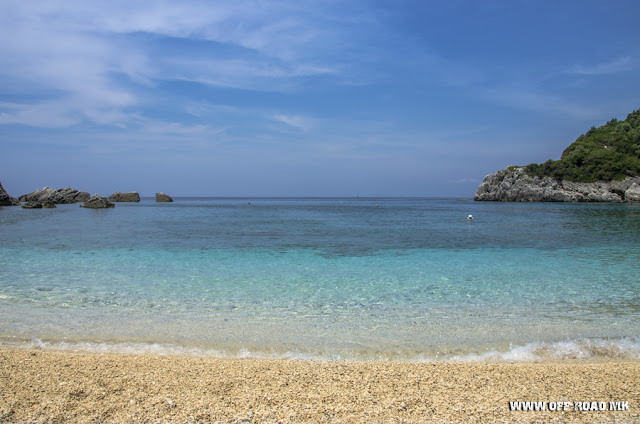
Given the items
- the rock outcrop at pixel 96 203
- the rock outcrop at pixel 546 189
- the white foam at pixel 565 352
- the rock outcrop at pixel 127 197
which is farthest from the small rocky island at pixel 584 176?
the rock outcrop at pixel 127 197

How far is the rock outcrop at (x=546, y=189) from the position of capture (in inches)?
3509

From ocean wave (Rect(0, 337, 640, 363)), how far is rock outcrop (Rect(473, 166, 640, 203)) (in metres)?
104

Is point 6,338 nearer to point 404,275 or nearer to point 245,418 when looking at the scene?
point 245,418

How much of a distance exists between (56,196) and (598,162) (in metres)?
136

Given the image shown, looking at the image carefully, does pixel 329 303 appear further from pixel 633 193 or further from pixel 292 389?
pixel 633 193

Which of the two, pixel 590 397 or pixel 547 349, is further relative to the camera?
pixel 547 349

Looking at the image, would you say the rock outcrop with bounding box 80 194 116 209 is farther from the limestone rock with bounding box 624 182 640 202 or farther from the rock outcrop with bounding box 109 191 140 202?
the limestone rock with bounding box 624 182 640 202

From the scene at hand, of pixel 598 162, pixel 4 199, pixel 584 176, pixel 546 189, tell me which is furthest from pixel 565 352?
pixel 598 162

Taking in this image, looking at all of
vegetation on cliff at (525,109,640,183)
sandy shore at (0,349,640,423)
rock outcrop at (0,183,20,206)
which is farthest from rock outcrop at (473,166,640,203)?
rock outcrop at (0,183,20,206)

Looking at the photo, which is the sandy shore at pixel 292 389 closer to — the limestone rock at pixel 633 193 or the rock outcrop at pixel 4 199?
the rock outcrop at pixel 4 199

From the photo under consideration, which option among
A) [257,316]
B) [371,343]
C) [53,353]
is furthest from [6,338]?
[371,343]

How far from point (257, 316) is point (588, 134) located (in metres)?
181

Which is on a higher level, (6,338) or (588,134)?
(588,134)

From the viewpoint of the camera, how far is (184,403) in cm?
408
